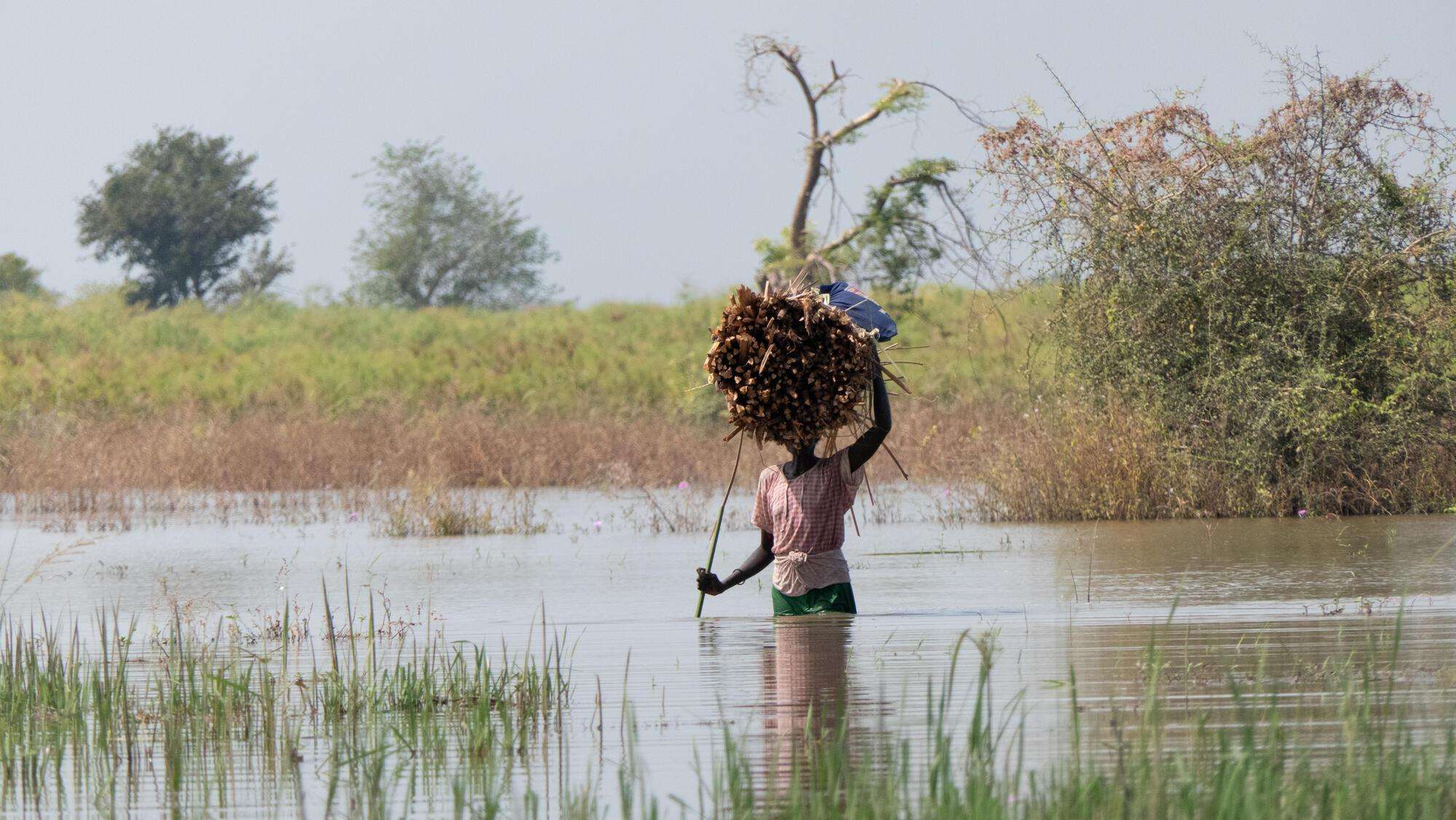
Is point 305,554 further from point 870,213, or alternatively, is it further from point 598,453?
point 870,213

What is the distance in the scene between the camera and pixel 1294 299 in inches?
661

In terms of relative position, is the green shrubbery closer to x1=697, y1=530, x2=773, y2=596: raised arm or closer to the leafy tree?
the leafy tree

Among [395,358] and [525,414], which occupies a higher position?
[395,358]

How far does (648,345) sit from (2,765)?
41.7 meters

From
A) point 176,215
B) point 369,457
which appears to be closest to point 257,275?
point 176,215

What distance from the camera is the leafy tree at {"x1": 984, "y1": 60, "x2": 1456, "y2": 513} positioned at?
1664 cm

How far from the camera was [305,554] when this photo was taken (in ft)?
51.3

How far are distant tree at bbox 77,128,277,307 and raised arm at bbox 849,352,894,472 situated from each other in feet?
224

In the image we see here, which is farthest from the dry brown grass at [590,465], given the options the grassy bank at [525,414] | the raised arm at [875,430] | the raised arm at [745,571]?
the raised arm at [875,430]

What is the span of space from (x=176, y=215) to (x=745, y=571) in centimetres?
6937

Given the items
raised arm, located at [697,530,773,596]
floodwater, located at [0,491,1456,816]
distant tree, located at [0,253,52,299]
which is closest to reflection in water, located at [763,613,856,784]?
floodwater, located at [0,491,1456,816]

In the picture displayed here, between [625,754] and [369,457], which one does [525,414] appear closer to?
[369,457]

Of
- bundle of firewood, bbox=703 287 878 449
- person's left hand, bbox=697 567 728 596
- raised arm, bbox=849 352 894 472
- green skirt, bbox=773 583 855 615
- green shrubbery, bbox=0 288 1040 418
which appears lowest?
green skirt, bbox=773 583 855 615

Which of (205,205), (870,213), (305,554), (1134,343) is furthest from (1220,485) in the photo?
(205,205)
